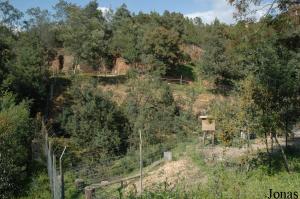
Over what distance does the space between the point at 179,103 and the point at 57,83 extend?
9670 millimetres

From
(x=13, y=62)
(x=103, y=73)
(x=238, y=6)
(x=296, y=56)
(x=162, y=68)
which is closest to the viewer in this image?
(x=238, y=6)

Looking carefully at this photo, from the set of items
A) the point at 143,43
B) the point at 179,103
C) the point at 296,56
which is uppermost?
the point at 143,43

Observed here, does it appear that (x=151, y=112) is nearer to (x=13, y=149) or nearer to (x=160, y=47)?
(x=13, y=149)

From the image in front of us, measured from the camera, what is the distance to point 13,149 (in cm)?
1808

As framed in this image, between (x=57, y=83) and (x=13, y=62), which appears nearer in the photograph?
(x=13, y=62)

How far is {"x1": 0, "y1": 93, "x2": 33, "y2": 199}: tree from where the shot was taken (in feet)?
53.0

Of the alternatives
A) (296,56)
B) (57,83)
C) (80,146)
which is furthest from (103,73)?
(296,56)

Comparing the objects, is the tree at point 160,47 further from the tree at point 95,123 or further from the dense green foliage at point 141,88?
the tree at point 95,123

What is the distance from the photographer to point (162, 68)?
132 ft

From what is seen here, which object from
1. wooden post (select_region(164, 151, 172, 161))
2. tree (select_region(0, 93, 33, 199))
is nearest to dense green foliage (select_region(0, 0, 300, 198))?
tree (select_region(0, 93, 33, 199))

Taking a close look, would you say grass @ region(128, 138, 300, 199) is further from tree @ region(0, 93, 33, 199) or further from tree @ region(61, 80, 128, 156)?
tree @ region(61, 80, 128, 156)

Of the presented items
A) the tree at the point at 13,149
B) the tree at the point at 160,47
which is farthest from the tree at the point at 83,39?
the tree at the point at 13,149

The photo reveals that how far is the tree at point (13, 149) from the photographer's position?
16156 mm

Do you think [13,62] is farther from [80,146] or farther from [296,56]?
[296,56]
